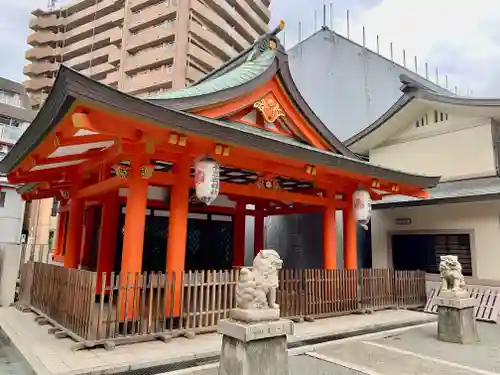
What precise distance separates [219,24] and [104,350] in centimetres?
4818

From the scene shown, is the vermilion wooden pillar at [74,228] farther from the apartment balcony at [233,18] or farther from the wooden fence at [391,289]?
the apartment balcony at [233,18]

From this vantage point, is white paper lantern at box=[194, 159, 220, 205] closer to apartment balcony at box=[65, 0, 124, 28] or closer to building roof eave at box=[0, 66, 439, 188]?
building roof eave at box=[0, 66, 439, 188]

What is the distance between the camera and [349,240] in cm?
1142

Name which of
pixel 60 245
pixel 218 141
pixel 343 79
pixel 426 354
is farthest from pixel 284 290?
pixel 343 79

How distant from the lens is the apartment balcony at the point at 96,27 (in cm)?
4788

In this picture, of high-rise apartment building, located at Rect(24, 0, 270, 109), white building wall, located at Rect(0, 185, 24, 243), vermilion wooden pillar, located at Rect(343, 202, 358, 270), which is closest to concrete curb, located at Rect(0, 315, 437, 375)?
vermilion wooden pillar, located at Rect(343, 202, 358, 270)

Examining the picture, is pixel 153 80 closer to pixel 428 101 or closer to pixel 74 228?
pixel 74 228

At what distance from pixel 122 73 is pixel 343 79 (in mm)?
32882

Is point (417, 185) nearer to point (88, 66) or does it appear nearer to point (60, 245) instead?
point (60, 245)

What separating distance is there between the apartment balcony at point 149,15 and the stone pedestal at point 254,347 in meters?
45.9

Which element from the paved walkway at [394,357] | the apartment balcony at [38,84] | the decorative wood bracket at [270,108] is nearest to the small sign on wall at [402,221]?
the paved walkway at [394,357]

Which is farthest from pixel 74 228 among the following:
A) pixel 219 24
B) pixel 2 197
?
pixel 219 24

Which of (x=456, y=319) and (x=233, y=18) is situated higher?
(x=233, y=18)

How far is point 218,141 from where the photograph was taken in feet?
22.8
